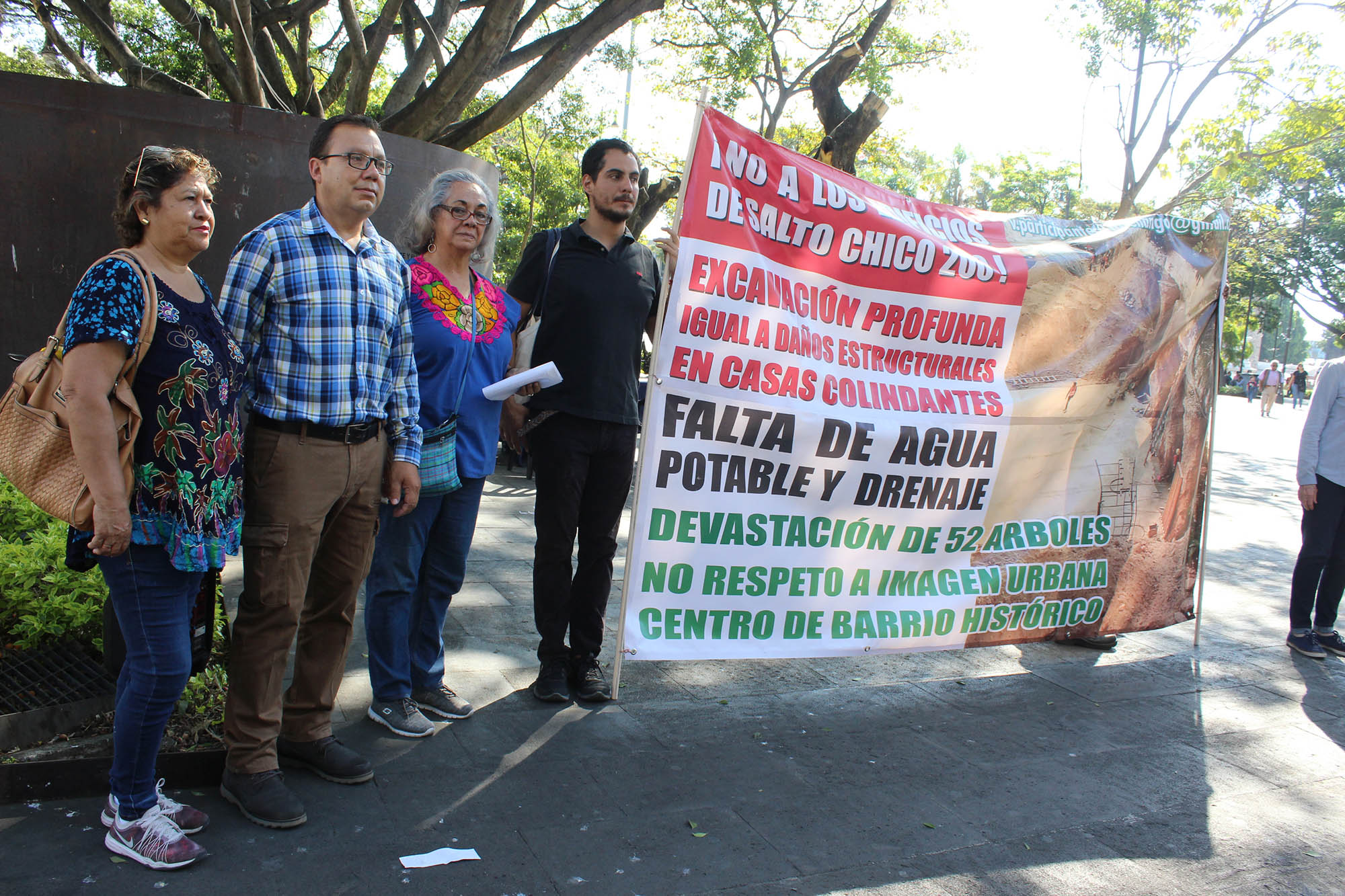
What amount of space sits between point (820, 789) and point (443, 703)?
1.44 meters

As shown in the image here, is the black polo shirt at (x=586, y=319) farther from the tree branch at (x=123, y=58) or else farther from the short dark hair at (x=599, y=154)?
the tree branch at (x=123, y=58)

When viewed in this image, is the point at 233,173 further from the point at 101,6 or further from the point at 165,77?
the point at 101,6

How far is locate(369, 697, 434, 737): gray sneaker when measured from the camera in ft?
11.3

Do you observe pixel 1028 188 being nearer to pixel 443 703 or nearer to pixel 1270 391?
pixel 1270 391

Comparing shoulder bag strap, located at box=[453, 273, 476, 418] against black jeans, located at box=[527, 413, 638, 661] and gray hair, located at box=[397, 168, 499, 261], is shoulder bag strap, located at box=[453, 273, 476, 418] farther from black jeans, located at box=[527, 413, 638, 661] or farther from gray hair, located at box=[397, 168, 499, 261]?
black jeans, located at box=[527, 413, 638, 661]

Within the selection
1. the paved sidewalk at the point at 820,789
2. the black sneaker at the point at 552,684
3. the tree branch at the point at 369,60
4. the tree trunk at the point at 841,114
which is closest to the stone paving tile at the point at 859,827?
the paved sidewalk at the point at 820,789

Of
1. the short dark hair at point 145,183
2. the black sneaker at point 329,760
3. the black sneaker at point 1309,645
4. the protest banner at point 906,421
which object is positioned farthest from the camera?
the black sneaker at point 1309,645

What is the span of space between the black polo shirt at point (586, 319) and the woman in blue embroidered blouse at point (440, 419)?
159 millimetres

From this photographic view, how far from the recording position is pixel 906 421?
4.07 metres

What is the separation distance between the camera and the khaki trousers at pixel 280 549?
2789 millimetres

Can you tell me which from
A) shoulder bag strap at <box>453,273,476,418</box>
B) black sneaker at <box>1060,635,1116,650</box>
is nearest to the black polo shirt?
shoulder bag strap at <box>453,273,476,418</box>

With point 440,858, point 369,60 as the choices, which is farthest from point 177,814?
point 369,60

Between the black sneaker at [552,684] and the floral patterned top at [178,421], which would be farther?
the black sneaker at [552,684]

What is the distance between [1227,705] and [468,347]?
12.5 ft
